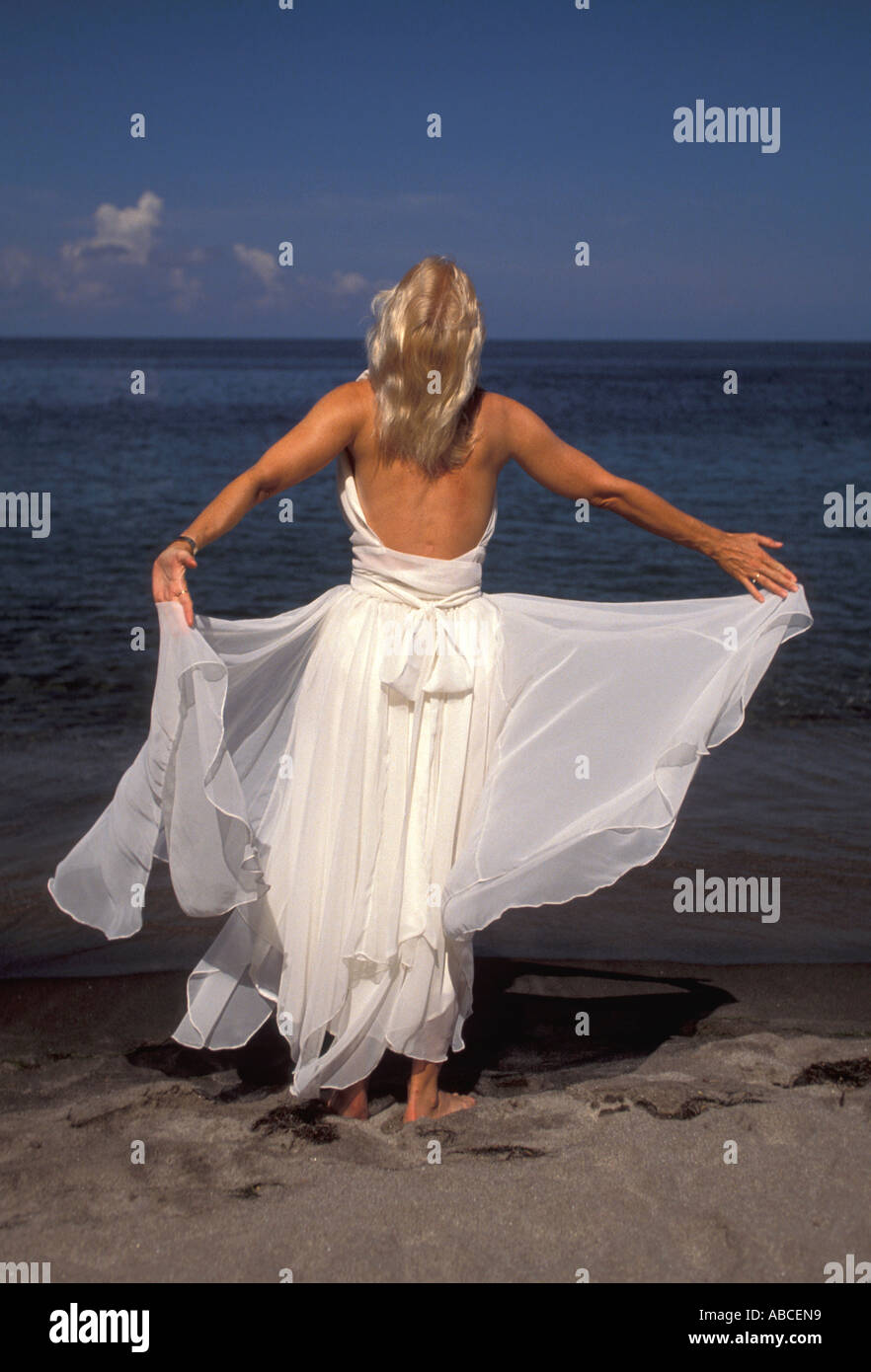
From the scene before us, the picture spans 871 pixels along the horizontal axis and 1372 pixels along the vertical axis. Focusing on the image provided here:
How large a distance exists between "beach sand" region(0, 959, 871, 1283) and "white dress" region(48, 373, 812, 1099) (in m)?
0.30

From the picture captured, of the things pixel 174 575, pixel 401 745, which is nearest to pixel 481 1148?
pixel 401 745

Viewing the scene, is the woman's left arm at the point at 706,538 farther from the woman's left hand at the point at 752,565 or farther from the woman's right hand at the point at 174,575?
the woman's right hand at the point at 174,575

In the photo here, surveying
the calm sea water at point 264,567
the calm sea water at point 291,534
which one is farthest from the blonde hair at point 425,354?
the calm sea water at point 291,534

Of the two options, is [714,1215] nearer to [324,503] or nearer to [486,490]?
[486,490]

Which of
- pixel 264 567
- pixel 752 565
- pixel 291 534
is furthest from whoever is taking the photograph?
pixel 291 534

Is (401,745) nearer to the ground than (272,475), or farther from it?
nearer to the ground

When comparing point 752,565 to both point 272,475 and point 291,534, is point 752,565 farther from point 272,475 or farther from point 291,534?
point 291,534

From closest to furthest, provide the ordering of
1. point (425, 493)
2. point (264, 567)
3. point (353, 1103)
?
1. point (425, 493)
2. point (353, 1103)
3. point (264, 567)

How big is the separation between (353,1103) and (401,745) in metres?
1.07

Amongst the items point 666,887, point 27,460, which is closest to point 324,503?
point 27,460

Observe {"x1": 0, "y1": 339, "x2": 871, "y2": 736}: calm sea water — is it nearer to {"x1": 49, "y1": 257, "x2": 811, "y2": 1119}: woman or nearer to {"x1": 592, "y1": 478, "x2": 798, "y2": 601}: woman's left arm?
{"x1": 49, "y1": 257, "x2": 811, "y2": 1119}: woman

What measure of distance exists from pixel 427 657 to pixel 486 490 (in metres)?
0.53

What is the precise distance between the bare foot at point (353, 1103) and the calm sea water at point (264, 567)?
61.5 inches

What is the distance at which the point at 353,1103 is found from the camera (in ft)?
11.7
